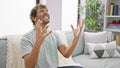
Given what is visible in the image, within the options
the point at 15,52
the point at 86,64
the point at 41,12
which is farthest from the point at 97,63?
the point at 41,12

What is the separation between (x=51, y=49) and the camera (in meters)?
1.94

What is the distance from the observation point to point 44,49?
1.89 m

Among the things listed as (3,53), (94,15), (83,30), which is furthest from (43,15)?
(94,15)

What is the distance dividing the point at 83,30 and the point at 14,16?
1.42m

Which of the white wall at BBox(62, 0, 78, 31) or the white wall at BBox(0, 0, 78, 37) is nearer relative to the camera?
the white wall at BBox(0, 0, 78, 37)

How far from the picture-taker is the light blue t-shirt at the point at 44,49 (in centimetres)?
183

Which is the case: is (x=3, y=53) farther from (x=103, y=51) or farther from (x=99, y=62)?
(x=103, y=51)

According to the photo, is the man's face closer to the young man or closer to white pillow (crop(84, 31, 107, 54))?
the young man

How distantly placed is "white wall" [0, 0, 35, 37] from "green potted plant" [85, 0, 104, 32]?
59.5 inches

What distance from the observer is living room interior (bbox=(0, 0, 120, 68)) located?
246 centimetres

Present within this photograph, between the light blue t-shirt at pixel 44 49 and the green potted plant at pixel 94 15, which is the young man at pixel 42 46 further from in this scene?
the green potted plant at pixel 94 15

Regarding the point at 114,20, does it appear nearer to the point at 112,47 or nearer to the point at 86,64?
the point at 112,47

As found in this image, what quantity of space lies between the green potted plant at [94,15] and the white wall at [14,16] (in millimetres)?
1512

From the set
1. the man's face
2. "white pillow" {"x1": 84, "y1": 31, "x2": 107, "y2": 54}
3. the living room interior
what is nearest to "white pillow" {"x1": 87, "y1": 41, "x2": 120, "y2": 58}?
the living room interior
